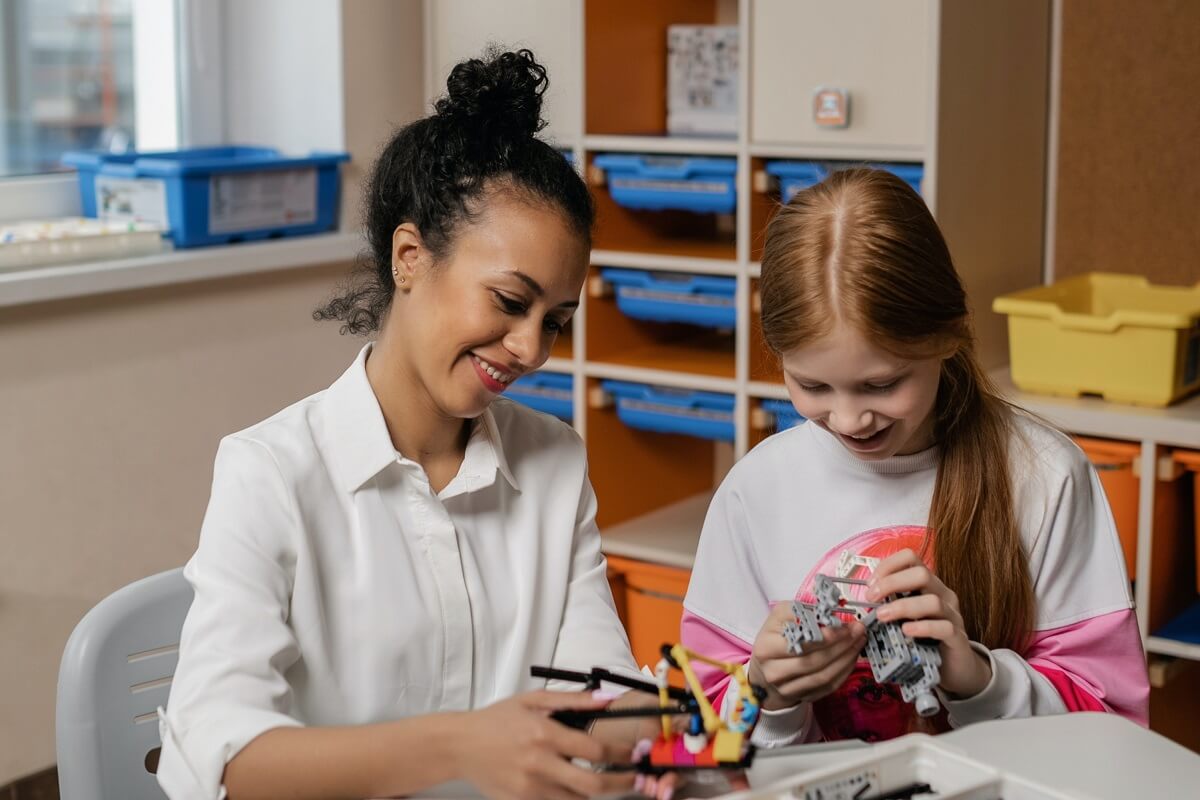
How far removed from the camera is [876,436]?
1.23 m

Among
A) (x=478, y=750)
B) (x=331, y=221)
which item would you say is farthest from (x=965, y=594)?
(x=331, y=221)

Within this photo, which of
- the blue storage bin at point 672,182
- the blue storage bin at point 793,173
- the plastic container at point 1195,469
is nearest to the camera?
the plastic container at point 1195,469

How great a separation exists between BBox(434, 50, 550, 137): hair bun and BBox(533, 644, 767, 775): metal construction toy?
508 millimetres

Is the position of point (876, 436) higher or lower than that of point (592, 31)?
lower

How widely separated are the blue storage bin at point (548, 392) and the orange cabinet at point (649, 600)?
30 centimetres

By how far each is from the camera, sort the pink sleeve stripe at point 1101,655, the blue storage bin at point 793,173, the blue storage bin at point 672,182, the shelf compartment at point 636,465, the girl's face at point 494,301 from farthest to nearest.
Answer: the shelf compartment at point 636,465 → the blue storage bin at point 672,182 → the blue storage bin at point 793,173 → the pink sleeve stripe at point 1101,655 → the girl's face at point 494,301

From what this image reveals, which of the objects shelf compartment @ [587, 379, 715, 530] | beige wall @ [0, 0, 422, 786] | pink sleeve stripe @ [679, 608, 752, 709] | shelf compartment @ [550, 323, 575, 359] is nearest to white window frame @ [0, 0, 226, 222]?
beige wall @ [0, 0, 422, 786]

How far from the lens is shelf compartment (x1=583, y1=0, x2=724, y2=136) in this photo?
243 centimetres

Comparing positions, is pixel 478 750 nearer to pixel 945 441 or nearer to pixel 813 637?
pixel 813 637

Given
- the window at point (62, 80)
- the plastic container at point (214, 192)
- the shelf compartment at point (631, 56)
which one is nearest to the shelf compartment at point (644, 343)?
the shelf compartment at point (631, 56)

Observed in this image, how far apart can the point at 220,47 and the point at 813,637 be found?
2157mm

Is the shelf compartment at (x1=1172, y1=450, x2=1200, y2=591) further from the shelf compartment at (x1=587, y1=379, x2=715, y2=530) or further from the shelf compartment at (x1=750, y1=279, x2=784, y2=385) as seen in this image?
the shelf compartment at (x1=587, y1=379, x2=715, y2=530)

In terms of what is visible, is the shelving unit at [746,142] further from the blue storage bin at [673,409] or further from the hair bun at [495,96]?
the hair bun at [495,96]

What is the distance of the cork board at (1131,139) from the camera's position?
228 centimetres
